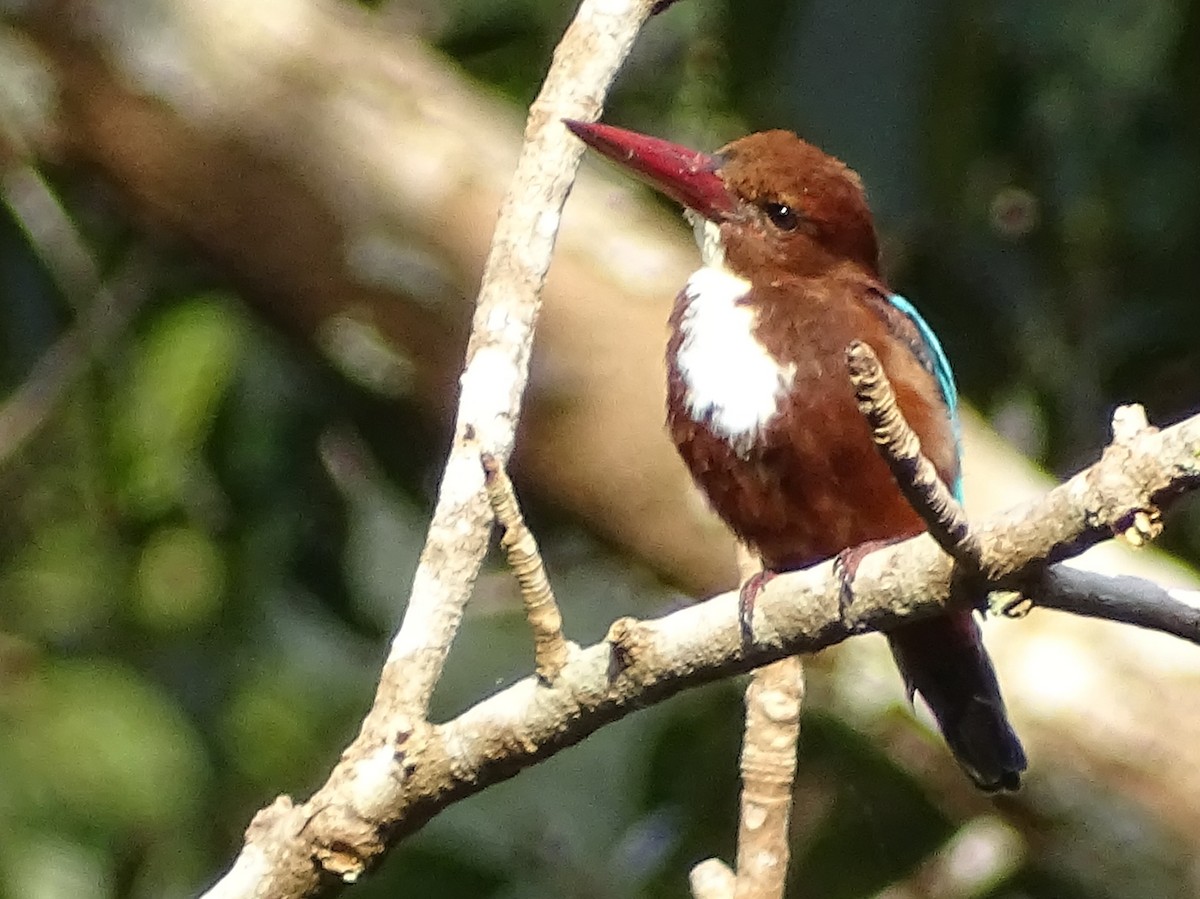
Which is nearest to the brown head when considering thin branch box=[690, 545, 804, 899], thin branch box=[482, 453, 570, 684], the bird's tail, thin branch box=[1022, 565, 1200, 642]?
the bird's tail

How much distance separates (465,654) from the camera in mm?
2631

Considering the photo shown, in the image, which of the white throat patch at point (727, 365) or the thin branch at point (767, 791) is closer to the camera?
the thin branch at point (767, 791)

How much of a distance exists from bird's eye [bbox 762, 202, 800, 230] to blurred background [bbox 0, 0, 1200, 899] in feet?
0.95

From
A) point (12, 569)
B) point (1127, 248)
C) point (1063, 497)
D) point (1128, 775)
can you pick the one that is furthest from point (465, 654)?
point (1063, 497)

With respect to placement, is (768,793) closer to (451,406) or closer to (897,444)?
(897,444)

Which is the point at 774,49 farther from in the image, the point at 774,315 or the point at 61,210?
the point at 61,210

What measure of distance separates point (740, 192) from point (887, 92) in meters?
0.27

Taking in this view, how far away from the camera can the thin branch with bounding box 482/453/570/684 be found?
4.10ft

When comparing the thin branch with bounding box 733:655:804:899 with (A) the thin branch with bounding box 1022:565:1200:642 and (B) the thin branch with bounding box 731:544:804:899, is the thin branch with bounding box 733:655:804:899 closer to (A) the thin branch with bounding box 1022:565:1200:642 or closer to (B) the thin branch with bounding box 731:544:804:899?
(B) the thin branch with bounding box 731:544:804:899

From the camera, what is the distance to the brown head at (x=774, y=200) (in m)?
1.90

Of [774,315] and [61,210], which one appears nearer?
[774,315]

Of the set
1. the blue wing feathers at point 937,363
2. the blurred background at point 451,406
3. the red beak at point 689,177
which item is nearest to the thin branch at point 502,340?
the red beak at point 689,177

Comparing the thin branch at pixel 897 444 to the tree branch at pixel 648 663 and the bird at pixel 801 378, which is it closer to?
the tree branch at pixel 648 663

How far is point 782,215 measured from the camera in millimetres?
1908
